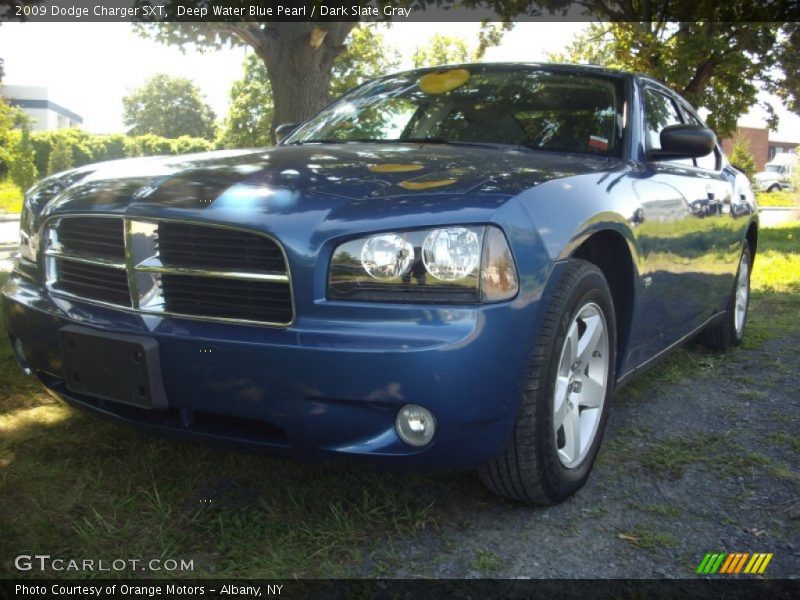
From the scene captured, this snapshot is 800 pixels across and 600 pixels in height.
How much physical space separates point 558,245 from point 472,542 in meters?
0.94

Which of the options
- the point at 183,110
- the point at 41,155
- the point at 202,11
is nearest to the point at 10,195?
the point at 41,155

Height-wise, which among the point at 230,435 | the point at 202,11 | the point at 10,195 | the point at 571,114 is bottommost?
the point at 10,195

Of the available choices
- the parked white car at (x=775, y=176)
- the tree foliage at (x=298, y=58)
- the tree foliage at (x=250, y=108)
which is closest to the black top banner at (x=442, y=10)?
the tree foliage at (x=298, y=58)

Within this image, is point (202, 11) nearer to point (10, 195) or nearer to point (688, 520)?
point (688, 520)

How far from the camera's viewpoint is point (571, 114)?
137 inches

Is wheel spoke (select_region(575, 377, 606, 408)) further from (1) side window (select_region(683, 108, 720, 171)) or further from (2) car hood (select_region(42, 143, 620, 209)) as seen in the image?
(1) side window (select_region(683, 108, 720, 171))

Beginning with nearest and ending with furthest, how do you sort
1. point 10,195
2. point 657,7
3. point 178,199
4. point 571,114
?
point 178,199 < point 571,114 < point 657,7 < point 10,195

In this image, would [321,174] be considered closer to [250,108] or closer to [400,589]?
[400,589]

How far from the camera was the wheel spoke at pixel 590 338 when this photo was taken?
2770 mm

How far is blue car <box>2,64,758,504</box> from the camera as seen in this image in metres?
2.17

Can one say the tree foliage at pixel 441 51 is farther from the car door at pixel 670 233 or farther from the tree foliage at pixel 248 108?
the car door at pixel 670 233

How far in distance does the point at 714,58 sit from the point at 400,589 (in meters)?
14.9

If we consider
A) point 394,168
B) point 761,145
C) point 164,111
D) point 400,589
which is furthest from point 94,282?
point 164,111

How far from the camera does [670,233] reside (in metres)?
3.36
